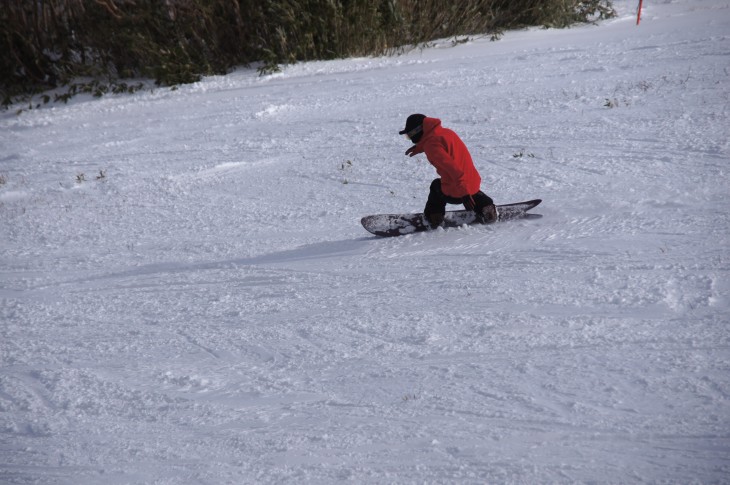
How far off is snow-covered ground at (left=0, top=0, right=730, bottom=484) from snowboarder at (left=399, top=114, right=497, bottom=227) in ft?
0.84

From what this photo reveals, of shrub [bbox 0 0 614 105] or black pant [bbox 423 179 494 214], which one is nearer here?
black pant [bbox 423 179 494 214]

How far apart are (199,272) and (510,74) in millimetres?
7299

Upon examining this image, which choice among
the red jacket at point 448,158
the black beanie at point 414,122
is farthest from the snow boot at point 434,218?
the black beanie at point 414,122

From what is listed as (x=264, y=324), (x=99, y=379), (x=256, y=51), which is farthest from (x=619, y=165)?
(x=256, y=51)

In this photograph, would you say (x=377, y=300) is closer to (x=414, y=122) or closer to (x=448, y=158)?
(x=448, y=158)

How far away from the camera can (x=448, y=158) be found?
17.6 ft

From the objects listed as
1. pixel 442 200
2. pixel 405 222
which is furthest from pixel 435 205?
pixel 405 222

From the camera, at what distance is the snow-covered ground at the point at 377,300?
3.12 meters

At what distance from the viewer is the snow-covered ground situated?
10.2 ft

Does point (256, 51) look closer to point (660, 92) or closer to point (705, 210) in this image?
point (660, 92)

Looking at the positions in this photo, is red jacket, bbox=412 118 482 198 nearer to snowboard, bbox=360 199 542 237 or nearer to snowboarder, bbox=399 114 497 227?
snowboarder, bbox=399 114 497 227

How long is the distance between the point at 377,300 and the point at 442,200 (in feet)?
4.91

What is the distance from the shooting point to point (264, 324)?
4543 mm

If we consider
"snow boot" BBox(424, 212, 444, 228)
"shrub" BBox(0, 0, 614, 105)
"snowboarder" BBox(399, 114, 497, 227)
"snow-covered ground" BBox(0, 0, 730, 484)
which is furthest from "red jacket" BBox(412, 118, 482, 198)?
"shrub" BBox(0, 0, 614, 105)
